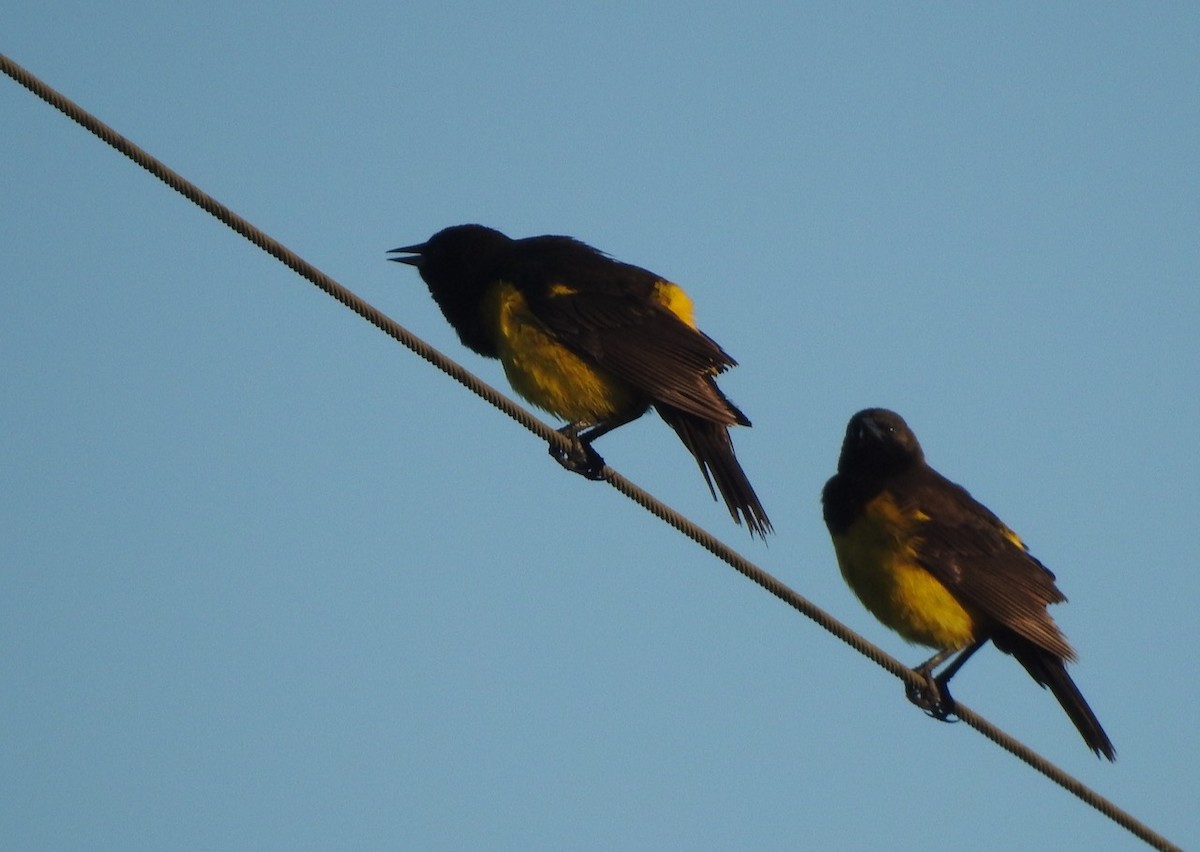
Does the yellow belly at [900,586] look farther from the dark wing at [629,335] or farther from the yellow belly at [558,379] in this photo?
the yellow belly at [558,379]

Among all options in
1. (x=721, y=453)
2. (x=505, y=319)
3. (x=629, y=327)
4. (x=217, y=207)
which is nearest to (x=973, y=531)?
(x=721, y=453)

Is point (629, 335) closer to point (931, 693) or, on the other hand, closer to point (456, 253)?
point (456, 253)

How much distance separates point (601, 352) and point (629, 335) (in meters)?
0.19

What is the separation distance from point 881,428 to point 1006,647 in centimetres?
123

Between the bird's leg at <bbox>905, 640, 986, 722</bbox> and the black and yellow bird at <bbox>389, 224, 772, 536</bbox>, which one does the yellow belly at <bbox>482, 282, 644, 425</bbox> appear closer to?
the black and yellow bird at <bbox>389, 224, 772, 536</bbox>

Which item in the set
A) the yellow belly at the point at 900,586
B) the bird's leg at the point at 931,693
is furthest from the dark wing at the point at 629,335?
the bird's leg at the point at 931,693

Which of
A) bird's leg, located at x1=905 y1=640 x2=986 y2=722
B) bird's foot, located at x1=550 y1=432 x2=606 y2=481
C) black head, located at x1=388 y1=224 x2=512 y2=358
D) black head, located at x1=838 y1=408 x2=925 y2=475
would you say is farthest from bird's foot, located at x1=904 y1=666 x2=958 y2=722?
black head, located at x1=388 y1=224 x2=512 y2=358

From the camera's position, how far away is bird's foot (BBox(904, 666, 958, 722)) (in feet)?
24.0

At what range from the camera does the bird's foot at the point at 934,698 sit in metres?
7.32

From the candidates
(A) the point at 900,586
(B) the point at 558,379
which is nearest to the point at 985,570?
(A) the point at 900,586

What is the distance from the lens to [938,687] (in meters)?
7.33

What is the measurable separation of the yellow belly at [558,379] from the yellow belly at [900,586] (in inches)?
48.6

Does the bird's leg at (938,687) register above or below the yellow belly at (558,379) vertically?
below

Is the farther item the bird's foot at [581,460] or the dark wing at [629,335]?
the dark wing at [629,335]
